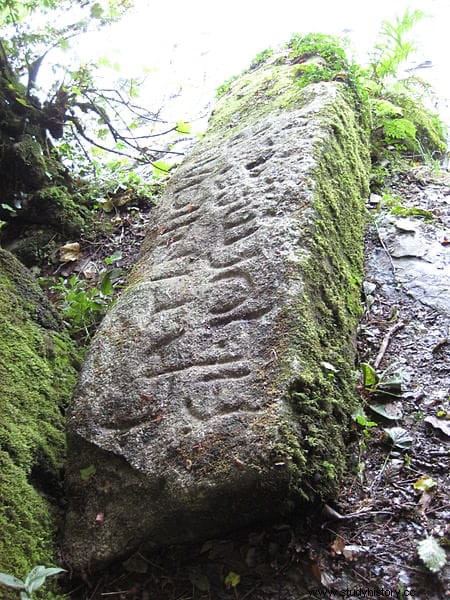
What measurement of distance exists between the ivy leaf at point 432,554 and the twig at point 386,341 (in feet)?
2.85

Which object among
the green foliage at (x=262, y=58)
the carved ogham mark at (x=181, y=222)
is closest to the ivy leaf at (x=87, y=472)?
the carved ogham mark at (x=181, y=222)

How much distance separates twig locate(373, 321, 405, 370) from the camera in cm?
229

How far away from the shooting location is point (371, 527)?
1621mm

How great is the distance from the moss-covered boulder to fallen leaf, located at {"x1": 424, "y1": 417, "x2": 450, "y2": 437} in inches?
56.6

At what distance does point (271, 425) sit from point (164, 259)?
1237mm

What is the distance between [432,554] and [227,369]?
842mm

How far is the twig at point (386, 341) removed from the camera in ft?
7.53

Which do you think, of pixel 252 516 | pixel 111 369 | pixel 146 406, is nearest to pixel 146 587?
pixel 252 516

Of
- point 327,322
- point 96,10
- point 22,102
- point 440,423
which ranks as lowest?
point 440,423

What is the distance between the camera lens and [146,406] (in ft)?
5.94

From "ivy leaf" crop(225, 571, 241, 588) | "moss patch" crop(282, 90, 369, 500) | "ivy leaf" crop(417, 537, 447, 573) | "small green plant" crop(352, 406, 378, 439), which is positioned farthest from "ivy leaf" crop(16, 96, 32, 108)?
"ivy leaf" crop(417, 537, 447, 573)

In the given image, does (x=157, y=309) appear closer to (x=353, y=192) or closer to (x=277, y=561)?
(x=277, y=561)

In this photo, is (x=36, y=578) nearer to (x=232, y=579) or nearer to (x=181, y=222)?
(x=232, y=579)

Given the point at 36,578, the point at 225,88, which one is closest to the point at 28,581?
the point at 36,578
